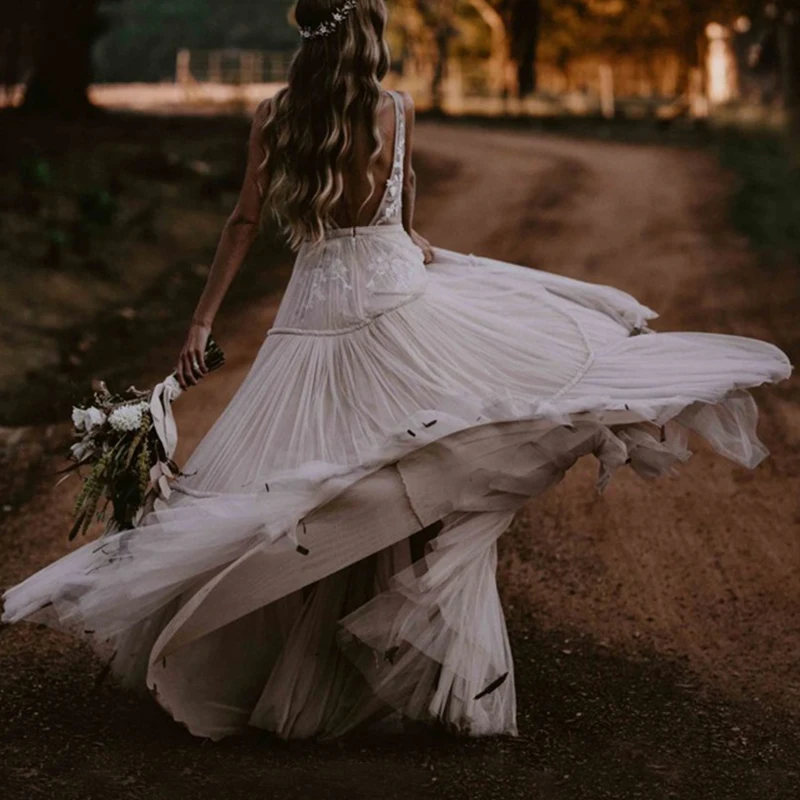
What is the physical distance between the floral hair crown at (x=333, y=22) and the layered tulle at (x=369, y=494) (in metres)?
0.61

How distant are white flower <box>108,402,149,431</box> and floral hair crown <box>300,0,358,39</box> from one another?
3.95ft

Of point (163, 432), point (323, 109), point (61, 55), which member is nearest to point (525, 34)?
point (61, 55)

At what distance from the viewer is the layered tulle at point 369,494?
14.6 ft

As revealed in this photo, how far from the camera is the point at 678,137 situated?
28062 millimetres

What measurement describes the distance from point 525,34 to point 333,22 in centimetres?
3653

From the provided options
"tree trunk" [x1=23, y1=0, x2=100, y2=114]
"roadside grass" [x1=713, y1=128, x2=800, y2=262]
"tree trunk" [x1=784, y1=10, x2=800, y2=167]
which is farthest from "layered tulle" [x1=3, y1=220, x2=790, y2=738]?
"tree trunk" [x1=784, y1=10, x2=800, y2=167]

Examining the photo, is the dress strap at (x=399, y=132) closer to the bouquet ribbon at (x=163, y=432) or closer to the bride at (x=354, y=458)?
the bride at (x=354, y=458)

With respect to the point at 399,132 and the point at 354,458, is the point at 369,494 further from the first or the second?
the point at 399,132

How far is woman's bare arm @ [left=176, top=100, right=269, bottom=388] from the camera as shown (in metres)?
4.77

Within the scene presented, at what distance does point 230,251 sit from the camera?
15.9 ft

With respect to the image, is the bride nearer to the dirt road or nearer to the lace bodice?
the lace bodice

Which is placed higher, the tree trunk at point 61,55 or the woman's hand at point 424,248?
the tree trunk at point 61,55

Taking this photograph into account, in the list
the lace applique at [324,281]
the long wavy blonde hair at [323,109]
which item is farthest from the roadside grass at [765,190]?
the long wavy blonde hair at [323,109]

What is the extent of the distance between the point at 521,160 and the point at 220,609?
19589mm
